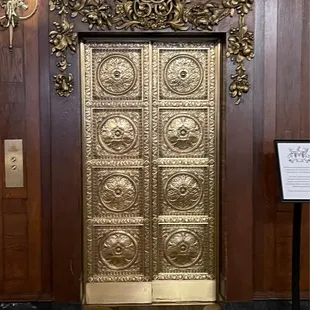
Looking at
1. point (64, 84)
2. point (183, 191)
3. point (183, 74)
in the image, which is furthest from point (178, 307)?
point (64, 84)

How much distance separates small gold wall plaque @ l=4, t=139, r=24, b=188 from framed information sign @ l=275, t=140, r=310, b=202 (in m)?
2.03

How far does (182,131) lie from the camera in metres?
4.55

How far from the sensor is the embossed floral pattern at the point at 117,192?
4555 mm

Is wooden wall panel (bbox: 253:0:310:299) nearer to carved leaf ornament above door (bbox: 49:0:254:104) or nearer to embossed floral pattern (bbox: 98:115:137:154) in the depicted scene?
carved leaf ornament above door (bbox: 49:0:254:104)

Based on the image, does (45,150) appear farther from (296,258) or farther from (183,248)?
(296,258)

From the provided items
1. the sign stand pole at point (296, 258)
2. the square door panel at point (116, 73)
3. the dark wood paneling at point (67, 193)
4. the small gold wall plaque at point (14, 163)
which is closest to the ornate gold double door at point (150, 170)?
the square door panel at point (116, 73)

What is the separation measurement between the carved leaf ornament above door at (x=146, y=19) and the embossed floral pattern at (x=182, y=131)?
1.80 feet

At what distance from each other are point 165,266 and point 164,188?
2.27ft

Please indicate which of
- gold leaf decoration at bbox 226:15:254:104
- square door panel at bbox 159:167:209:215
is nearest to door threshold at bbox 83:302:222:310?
square door panel at bbox 159:167:209:215

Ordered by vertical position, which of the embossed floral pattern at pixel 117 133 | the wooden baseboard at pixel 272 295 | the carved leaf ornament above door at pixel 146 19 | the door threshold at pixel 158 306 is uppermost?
the carved leaf ornament above door at pixel 146 19

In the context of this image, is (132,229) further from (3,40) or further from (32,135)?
(3,40)

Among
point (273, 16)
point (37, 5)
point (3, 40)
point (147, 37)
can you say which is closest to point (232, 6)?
point (273, 16)

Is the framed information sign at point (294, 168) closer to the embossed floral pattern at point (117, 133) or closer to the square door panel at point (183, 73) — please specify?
the square door panel at point (183, 73)

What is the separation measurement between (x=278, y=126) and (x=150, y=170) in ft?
3.71
